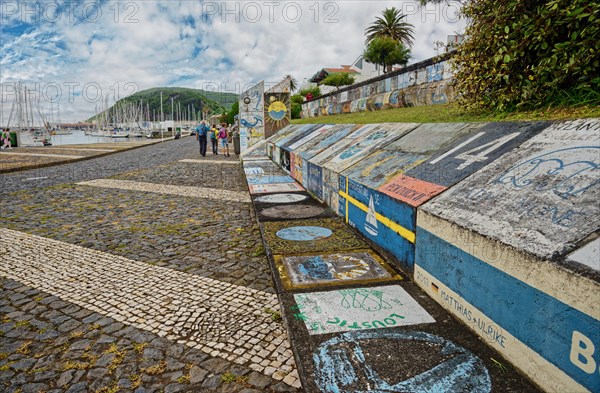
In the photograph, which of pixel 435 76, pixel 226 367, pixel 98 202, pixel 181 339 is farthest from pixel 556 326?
pixel 435 76

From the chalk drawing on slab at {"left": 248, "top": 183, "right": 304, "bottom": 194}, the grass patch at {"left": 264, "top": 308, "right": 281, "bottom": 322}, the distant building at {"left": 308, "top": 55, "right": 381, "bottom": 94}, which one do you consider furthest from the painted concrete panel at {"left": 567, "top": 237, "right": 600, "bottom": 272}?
the distant building at {"left": 308, "top": 55, "right": 381, "bottom": 94}

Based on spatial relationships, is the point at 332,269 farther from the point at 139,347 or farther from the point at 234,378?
the point at 139,347

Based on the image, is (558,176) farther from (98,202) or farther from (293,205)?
(98,202)

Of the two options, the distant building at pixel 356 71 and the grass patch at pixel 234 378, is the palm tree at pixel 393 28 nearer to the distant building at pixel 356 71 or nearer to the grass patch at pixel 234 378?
the distant building at pixel 356 71

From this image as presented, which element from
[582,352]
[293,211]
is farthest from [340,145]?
[582,352]

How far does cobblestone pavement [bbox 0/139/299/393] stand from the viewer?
236cm

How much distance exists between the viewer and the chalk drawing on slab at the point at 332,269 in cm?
336

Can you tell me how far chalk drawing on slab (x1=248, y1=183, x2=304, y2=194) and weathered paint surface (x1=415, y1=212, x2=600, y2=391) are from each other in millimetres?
5080

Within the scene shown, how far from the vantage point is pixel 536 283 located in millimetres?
1905

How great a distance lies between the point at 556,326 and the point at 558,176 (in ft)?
3.50

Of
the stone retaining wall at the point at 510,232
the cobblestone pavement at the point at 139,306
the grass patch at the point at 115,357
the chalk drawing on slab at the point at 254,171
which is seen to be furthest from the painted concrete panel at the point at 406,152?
the chalk drawing on slab at the point at 254,171

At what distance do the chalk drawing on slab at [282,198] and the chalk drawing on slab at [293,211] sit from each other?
48cm

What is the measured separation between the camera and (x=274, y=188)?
802 centimetres

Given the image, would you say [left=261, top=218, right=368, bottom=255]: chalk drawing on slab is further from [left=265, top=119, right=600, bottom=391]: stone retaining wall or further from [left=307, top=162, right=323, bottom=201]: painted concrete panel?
[left=307, top=162, right=323, bottom=201]: painted concrete panel
